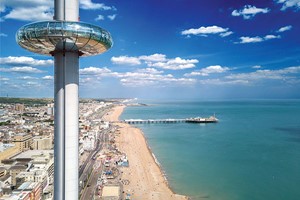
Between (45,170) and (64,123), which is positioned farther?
(45,170)

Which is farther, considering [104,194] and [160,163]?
[160,163]

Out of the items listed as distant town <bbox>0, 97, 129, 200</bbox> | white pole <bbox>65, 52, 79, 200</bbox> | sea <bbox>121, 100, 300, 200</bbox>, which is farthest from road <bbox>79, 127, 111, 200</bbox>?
white pole <bbox>65, 52, 79, 200</bbox>

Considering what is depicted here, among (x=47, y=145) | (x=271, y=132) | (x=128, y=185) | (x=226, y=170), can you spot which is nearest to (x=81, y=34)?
(x=128, y=185)

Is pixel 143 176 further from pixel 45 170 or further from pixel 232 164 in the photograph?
pixel 232 164

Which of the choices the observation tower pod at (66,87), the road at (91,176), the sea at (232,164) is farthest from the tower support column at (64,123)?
the sea at (232,164)

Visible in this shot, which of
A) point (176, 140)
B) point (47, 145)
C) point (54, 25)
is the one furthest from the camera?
point (176, 140)

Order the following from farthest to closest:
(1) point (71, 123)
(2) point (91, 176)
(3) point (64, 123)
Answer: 1. (2) point (91, 176)
2. (1) point (71, 123)
3. (3) point (64, 123)

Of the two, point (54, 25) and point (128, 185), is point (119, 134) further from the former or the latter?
point (54, 25)

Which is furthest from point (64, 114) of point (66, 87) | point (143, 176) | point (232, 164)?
point (232, 164)
